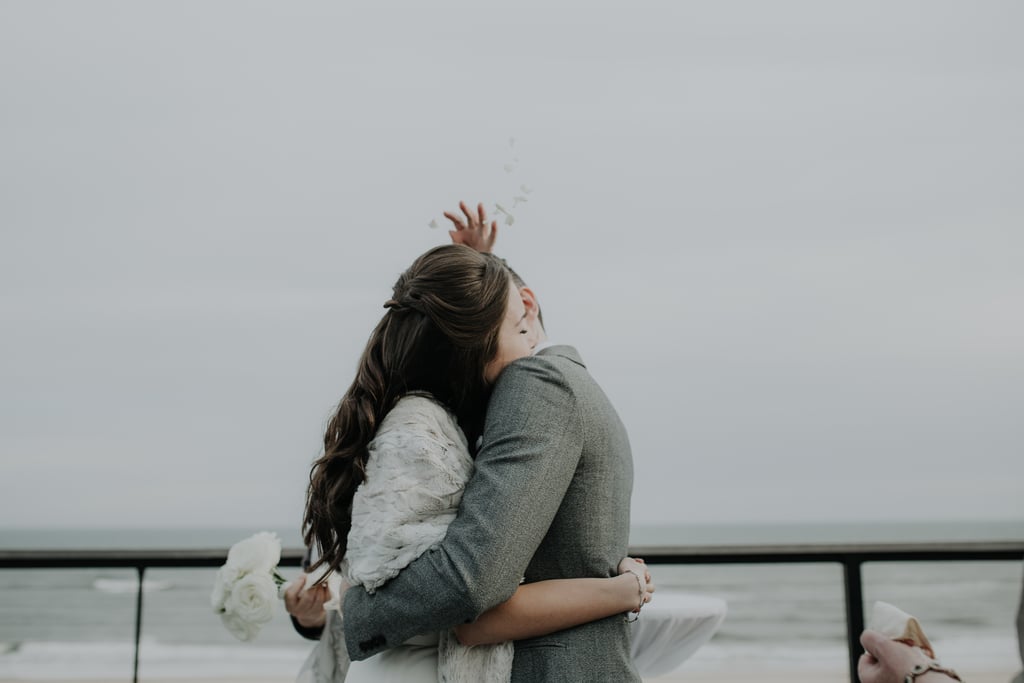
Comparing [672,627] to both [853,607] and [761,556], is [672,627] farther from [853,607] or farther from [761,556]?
[853,607]

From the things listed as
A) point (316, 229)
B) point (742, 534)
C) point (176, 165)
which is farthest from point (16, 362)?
point (742, 534)

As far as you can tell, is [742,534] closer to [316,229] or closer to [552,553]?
[316,229]

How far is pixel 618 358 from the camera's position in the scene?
1789cm

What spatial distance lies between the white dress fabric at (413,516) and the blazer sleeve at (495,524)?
0.03 meters

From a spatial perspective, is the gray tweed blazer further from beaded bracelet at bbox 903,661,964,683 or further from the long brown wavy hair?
beaded bracelet at bbox 903,661,964,683

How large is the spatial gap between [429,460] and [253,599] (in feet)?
3.16

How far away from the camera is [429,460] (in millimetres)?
1339

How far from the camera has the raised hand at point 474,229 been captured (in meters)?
1.85

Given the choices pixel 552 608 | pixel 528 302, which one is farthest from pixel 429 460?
pixel 528 302

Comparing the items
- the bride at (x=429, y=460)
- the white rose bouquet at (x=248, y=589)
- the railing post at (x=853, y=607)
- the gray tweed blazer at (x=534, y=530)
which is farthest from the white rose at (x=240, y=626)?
the railing post at (x=853, y=607)

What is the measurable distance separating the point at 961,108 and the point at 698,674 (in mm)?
9695

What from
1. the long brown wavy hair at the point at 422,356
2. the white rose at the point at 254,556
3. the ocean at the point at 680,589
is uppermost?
the long brown wavy hair at the point at 422,356

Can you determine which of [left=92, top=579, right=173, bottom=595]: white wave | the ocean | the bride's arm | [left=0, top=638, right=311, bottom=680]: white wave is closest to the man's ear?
the bride's arm

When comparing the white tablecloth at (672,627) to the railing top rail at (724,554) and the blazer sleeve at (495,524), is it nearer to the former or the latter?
the blazer sleeve at (495,524)
